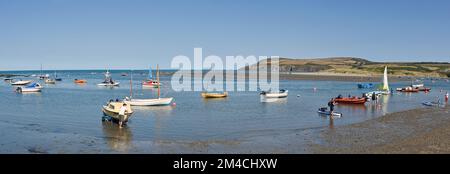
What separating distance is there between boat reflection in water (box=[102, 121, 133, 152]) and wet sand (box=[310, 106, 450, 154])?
995 centimetres

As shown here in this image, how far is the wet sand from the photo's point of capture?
74.7ft

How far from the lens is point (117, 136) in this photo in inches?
1102

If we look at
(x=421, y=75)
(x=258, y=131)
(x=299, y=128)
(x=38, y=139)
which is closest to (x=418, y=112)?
(x=299, y=128)

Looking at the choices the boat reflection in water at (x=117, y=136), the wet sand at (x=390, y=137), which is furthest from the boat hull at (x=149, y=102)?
the wet sand at (x=390, y=137)

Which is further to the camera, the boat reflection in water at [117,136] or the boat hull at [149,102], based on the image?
the boat hull at [149,102]

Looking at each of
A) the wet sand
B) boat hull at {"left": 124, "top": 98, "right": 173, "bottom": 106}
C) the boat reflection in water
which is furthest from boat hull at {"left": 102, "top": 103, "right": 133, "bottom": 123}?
boat hull at {"left": 124, "top": 98, "right": 173, "bottom": 106}

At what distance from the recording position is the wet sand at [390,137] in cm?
2277

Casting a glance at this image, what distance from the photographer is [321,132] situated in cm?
2989

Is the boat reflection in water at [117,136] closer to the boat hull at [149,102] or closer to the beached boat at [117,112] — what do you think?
the beached boat at [117,112]

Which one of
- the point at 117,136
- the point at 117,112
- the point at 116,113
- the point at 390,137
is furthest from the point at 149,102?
the point at 390,137

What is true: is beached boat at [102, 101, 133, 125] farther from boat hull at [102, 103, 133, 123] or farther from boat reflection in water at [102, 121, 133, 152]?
boat reflection in water at [102, 121, 133, 152]

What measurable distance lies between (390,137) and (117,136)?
16.4 metres

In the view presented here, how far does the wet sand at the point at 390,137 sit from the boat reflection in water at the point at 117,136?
9.95m
